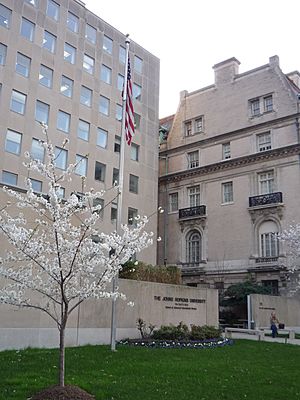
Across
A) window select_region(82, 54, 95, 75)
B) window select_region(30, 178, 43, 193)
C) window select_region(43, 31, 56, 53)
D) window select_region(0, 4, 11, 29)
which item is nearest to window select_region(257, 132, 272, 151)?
window select_region(82, 54, 95, 75)

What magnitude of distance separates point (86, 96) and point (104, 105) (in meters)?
2.22

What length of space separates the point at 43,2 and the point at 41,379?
3633cm

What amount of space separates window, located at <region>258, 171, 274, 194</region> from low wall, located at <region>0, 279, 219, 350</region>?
67.3 feet

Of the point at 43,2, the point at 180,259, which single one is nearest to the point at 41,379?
the point at 43,2

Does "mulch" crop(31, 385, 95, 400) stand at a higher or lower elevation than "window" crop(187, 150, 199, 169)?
lower

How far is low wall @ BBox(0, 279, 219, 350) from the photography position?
58.2 feet

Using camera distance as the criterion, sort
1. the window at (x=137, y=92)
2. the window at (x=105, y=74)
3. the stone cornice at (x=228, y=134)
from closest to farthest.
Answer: the window at (x=105, y=74), the stone cornice at (x=228, y=134), the window at (x=137, y=92)

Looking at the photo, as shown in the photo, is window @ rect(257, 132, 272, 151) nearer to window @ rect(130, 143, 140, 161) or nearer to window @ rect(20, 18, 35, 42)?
window @ rect(130, 143, 140, 161)

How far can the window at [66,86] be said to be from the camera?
135 ft

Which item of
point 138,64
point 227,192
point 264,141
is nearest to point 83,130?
point 138,64

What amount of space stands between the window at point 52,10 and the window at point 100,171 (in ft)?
43.5

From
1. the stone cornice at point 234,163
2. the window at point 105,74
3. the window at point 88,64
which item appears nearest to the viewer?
the window at point 88,64

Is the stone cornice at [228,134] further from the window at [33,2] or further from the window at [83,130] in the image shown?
the window at [33,2]

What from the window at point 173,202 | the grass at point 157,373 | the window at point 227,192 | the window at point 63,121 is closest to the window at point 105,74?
the window at point 63,121
